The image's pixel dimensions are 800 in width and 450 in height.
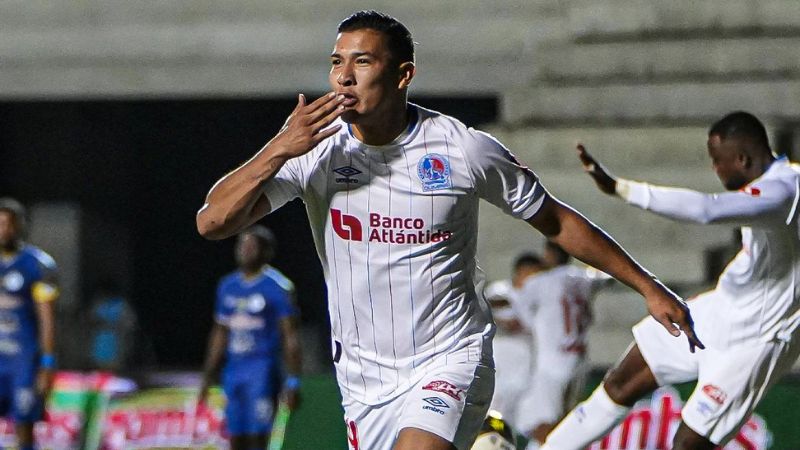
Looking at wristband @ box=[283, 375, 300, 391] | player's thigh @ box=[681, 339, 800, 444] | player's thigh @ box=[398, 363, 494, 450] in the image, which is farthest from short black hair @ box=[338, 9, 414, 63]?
wristband @ box=[283, 375, 300, 391]

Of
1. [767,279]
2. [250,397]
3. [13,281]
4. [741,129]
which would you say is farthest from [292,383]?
[741,129]

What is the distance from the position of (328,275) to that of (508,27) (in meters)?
12.1

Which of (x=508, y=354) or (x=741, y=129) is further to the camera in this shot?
(x=508, y=354)

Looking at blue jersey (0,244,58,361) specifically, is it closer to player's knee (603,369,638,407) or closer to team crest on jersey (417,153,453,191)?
player's knee (603,369,638,407)

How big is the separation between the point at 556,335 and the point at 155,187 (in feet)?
36.7

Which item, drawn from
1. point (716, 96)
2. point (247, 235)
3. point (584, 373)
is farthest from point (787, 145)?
point (247, 235)

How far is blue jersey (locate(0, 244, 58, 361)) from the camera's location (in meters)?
12.1

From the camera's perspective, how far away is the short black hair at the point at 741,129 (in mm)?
7496

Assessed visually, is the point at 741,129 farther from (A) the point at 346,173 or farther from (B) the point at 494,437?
(A) the point at 346,173

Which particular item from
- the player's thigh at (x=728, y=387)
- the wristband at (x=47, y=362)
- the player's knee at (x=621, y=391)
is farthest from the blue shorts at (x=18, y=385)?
the player's thigh at (x=728, y=387)

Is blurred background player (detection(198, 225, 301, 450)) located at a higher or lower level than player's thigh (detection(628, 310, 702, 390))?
lower

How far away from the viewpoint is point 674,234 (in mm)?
14773

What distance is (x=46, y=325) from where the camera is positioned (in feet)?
39.3

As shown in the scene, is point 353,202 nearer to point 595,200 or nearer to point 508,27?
point 595,200
